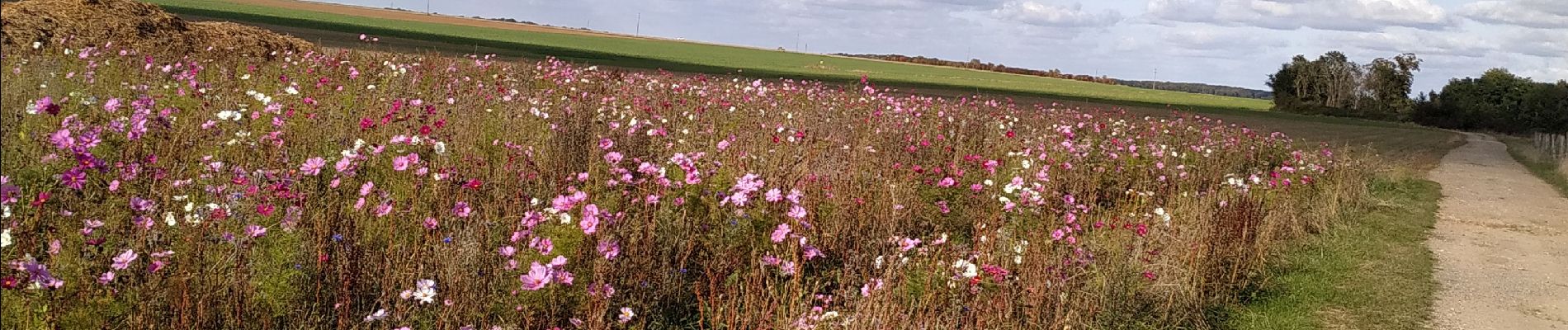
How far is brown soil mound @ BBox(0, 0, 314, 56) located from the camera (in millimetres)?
13383

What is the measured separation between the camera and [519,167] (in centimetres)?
602

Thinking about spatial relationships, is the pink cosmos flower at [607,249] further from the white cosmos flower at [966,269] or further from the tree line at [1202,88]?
the tree line at [1202,88]

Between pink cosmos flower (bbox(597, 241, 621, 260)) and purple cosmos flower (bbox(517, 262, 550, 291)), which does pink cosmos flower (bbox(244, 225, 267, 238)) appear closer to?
purple cosmos flower (bbox(517, 262, 550, 291))

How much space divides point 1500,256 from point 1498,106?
208ft

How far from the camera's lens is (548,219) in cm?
433

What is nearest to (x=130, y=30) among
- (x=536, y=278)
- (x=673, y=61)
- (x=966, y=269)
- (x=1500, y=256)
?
(x=536, y=278)

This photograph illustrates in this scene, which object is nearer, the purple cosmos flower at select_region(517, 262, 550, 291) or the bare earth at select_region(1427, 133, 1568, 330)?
the purple cosmos flower at select_region(517, 262, 550, 291)

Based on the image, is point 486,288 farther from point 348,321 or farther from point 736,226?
point 736,226

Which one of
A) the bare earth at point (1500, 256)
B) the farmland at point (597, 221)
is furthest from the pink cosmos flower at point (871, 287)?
the bare earth at point (1500, 256)

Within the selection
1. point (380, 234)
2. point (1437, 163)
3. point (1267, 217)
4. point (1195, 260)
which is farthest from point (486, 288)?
point (1437, 163)

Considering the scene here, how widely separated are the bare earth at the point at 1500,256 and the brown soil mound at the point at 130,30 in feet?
41.9

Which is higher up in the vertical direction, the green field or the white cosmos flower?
the green field

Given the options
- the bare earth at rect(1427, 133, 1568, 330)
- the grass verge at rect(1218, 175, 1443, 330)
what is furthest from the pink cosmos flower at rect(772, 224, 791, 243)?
the bare earth at rect(1427, 133, 1568, 330)

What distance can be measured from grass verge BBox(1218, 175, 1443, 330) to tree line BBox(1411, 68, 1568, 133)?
165ft
